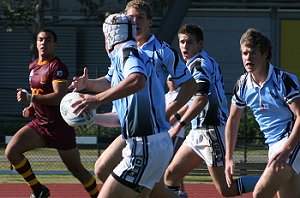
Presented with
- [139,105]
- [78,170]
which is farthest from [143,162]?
[78,170]

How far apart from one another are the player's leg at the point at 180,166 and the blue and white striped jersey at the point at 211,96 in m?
0.32

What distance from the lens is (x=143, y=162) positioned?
7781 millimetres

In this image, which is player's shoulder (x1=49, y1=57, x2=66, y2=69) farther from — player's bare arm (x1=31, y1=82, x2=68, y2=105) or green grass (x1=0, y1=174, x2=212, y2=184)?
green grass (x1=0, y1=174, x2=212, y2=184)

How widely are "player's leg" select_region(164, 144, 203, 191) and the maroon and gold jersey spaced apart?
6.18ft

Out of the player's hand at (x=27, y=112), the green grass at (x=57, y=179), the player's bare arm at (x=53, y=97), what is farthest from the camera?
the green grass at (x=57, y=179)

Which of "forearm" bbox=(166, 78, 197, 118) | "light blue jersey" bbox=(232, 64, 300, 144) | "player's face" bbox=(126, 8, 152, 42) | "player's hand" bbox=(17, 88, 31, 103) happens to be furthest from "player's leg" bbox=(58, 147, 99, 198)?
"light blue jersey" bbox=(232, 64, 300, 144)

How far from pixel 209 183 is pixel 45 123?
5428 mm

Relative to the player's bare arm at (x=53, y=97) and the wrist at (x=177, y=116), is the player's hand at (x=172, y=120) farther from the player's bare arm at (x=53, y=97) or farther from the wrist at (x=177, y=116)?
the player's bare arm at (x=53, y=97)

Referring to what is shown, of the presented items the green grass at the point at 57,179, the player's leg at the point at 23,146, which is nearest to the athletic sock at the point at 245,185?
the player's leg at the point at 23,146

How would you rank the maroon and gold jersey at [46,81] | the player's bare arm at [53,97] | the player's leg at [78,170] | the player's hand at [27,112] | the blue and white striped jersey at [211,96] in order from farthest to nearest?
the player's hand at [27,112] → the player's leg at [78,170] → the maroon and gold jersey at [46,81] → the player's bare arm at [53,97] → the blue and white striped jersey at [211,96]

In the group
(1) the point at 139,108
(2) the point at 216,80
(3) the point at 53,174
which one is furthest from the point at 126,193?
(3) the point at 53,174

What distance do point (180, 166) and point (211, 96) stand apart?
0.83 meters

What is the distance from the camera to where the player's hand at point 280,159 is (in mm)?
8320

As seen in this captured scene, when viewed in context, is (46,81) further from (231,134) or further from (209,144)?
(231,134)
